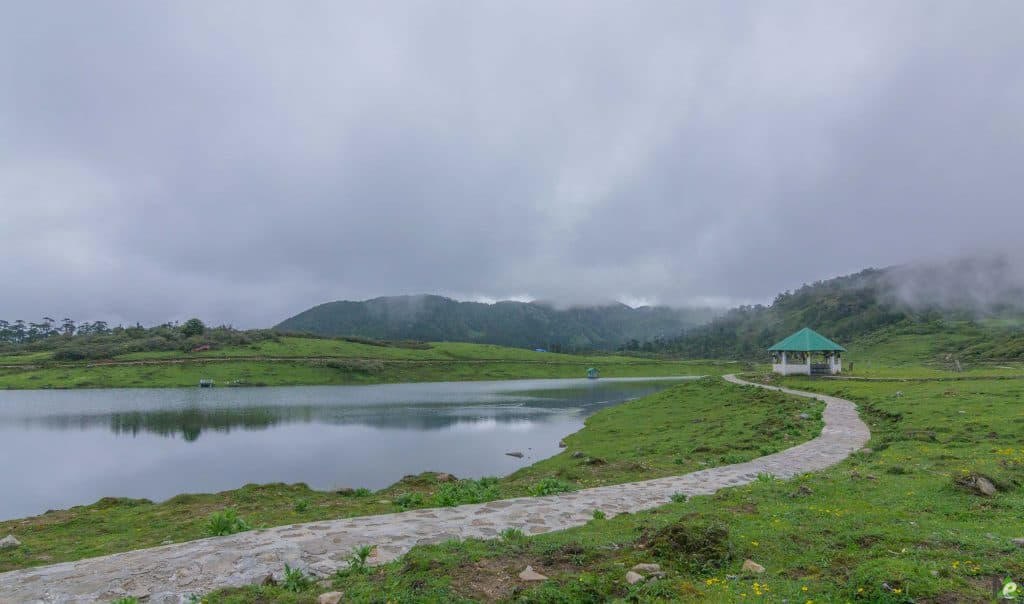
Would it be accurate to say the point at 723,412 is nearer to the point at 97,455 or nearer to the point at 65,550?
the point at 65,550

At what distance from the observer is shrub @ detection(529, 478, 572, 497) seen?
15.1m

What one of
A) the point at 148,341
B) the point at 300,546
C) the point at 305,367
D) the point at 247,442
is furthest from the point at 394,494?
the point at 148,341

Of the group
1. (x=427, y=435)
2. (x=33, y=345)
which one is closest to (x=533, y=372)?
(x=427, y=435)

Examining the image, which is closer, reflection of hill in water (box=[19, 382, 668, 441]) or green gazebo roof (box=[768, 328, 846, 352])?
reflection of hill in water (box=[19, 382, 668, 441])

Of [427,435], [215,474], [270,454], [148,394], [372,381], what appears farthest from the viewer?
[372,381]

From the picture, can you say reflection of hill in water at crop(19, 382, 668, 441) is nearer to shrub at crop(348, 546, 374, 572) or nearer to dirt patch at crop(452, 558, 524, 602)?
shrub at crop(348, 546, 374, 572)

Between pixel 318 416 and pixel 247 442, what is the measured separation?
55.6ft

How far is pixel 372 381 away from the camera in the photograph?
Answer: 12119 cm

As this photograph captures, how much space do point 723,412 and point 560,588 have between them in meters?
36.7

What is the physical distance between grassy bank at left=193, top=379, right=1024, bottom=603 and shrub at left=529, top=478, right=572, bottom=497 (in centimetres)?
359

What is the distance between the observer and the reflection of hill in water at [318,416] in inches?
1927

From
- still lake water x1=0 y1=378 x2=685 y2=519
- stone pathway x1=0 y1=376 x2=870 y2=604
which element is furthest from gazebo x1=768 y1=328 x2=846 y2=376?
stone pathway x1=0 y1=376 x2=870 y2=604

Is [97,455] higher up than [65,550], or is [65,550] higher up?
[65,550]

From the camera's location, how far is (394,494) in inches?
690
